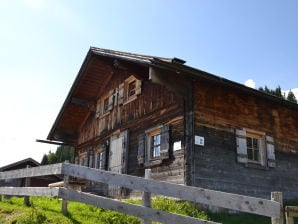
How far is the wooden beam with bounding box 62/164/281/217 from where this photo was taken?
4.45 metres

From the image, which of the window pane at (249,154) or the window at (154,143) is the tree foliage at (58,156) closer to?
the window at (154,143)

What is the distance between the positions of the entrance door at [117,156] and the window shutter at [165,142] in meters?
2.67

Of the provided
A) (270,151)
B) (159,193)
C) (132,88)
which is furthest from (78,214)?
(132,88)

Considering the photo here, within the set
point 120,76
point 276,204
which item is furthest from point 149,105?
point 276,204

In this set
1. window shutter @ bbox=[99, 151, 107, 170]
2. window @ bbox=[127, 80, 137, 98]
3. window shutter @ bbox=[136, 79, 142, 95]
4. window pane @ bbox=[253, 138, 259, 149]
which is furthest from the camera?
window shutter @ bbox=[99, 151, 107, 170]

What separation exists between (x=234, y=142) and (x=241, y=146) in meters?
0.28

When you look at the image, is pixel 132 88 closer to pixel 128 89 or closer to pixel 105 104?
pixel 128 89

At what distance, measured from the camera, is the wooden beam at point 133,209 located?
5.07 metres

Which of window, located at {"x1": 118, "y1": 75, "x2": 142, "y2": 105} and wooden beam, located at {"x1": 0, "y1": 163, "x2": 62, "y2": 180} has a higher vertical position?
window, located at {"x1": 118, "y1": 75, "x2": 142, "y2": 105}

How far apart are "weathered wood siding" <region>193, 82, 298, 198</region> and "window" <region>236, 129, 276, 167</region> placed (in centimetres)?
23

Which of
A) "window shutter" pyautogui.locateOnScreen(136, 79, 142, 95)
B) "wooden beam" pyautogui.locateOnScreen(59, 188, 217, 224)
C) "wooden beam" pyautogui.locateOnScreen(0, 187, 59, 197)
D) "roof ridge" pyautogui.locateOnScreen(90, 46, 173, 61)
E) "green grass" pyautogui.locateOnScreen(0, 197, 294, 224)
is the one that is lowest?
"green grass" pyautogui.locateOnScreen(0, 197, 294, 224)

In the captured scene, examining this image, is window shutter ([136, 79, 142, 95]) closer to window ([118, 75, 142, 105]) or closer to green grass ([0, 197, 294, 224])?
window ([118, 75, 142, 105])

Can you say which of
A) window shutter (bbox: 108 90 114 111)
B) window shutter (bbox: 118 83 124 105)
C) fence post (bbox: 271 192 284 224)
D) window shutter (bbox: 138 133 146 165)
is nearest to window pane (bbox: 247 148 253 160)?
window shutter (bbox: 138 133 146 165)

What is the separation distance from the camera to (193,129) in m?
11.0
